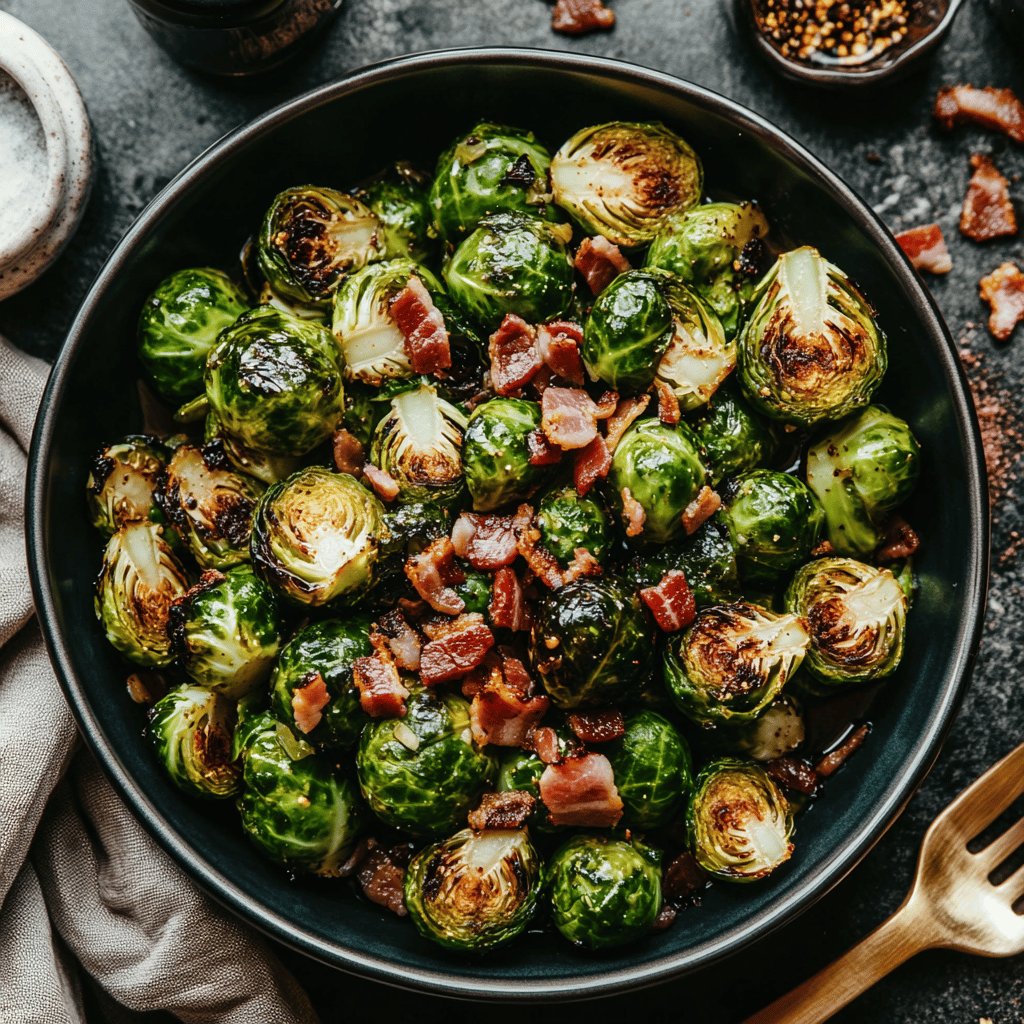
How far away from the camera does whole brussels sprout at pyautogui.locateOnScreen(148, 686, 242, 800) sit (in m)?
2.93

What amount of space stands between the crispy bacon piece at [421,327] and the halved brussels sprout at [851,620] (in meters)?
1.19

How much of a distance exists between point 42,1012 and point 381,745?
140 cm

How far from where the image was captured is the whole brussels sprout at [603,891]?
9.18 feet

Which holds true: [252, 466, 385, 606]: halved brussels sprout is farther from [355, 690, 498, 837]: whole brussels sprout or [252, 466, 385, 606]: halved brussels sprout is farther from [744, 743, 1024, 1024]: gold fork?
[744, 743, 1024, 1024]: gold fork

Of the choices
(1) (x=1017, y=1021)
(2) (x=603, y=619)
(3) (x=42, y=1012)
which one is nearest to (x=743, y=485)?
(2) (x=603, y=619)

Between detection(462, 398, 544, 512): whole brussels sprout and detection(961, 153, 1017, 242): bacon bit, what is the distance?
1642 mm

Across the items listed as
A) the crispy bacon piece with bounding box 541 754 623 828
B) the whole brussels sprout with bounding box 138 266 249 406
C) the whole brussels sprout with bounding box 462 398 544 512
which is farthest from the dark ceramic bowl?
the whole brussels sprout with bounding box 462 398 544 512

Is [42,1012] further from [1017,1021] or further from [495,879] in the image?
[1017,1021]

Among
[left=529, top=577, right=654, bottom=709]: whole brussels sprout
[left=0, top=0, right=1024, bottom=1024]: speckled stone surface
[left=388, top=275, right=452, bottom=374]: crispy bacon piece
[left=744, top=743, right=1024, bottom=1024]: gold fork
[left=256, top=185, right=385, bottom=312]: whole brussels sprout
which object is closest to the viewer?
[left=529, top=577, right=654, bottom=709]: whole brussels sprout

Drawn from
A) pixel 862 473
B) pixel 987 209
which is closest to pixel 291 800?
pixel 862 473

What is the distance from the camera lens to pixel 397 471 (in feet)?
9.67

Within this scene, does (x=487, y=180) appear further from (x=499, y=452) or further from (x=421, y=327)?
(x=499, y=452)

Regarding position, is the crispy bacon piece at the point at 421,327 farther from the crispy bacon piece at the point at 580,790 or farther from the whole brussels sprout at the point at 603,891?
the whole brussels sprout at the point at 603,891

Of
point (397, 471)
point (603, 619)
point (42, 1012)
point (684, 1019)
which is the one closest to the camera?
point (603, 619)
